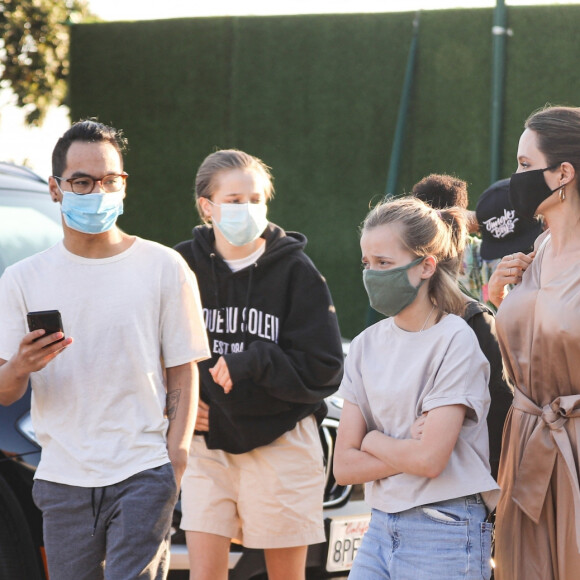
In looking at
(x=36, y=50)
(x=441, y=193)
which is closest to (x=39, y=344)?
(x=441, y=193)

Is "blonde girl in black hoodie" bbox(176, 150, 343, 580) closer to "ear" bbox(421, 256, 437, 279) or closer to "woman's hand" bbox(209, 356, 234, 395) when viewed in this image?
"woman's hand" bbox(209, 356, 234, 395)

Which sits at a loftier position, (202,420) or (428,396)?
(428,396)

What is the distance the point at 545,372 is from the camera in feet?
11.0

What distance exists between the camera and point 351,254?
12.6 m

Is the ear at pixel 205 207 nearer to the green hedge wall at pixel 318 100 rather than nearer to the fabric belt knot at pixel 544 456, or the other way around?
the fabric belt knot at pixel 544 456

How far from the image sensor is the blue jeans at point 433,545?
3148 millimetres

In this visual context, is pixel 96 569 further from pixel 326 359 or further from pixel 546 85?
pixel 546 85

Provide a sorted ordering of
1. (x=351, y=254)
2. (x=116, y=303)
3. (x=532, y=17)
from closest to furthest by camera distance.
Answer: (x=116, y=303), (x=532, y=17), (x=351, y=254)

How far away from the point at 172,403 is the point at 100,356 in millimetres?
316

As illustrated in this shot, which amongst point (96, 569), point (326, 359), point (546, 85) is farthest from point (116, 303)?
point (546, 85)

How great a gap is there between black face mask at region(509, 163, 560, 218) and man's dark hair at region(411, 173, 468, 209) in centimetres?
90

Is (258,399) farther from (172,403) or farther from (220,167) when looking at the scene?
(220,167)

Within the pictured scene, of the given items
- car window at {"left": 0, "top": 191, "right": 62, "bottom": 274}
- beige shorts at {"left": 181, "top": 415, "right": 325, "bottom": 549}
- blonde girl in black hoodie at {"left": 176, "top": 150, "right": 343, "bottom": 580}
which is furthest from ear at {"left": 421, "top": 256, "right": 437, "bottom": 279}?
car window at {"left": 0, "top": 191, "right": 62, "bottom": 274}

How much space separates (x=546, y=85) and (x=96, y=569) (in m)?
9.45
